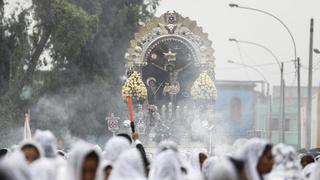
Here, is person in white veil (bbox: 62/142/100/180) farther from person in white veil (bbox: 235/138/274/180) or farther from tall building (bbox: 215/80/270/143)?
tall building (bbox: 215/80/270/143)

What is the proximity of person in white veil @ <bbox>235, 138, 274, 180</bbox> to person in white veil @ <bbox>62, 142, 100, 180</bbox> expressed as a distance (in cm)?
118

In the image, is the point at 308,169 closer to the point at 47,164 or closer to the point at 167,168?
the point at 167,168

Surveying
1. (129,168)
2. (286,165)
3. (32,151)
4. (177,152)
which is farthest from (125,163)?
(177,152)

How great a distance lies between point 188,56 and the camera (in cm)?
3431

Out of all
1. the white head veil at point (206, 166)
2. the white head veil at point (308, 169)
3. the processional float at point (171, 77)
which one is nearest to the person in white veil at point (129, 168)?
the white head veil at point (206, 166)

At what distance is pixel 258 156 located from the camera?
9.63m

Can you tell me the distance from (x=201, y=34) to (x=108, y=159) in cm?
2214

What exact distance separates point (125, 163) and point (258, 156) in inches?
60.7

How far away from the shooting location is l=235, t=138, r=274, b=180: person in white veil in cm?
943

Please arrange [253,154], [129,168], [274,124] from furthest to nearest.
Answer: [274,124] → [129,168] → [253,154]

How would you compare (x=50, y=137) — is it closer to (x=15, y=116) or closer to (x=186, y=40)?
(x=186, y=40)

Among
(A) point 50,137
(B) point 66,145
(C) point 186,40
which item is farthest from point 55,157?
(B) point 66,145

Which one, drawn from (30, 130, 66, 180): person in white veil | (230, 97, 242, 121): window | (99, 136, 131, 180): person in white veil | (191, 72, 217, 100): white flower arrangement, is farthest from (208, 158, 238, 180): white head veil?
(230, 97, 242, 121): window

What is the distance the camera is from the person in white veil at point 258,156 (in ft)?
30.9
